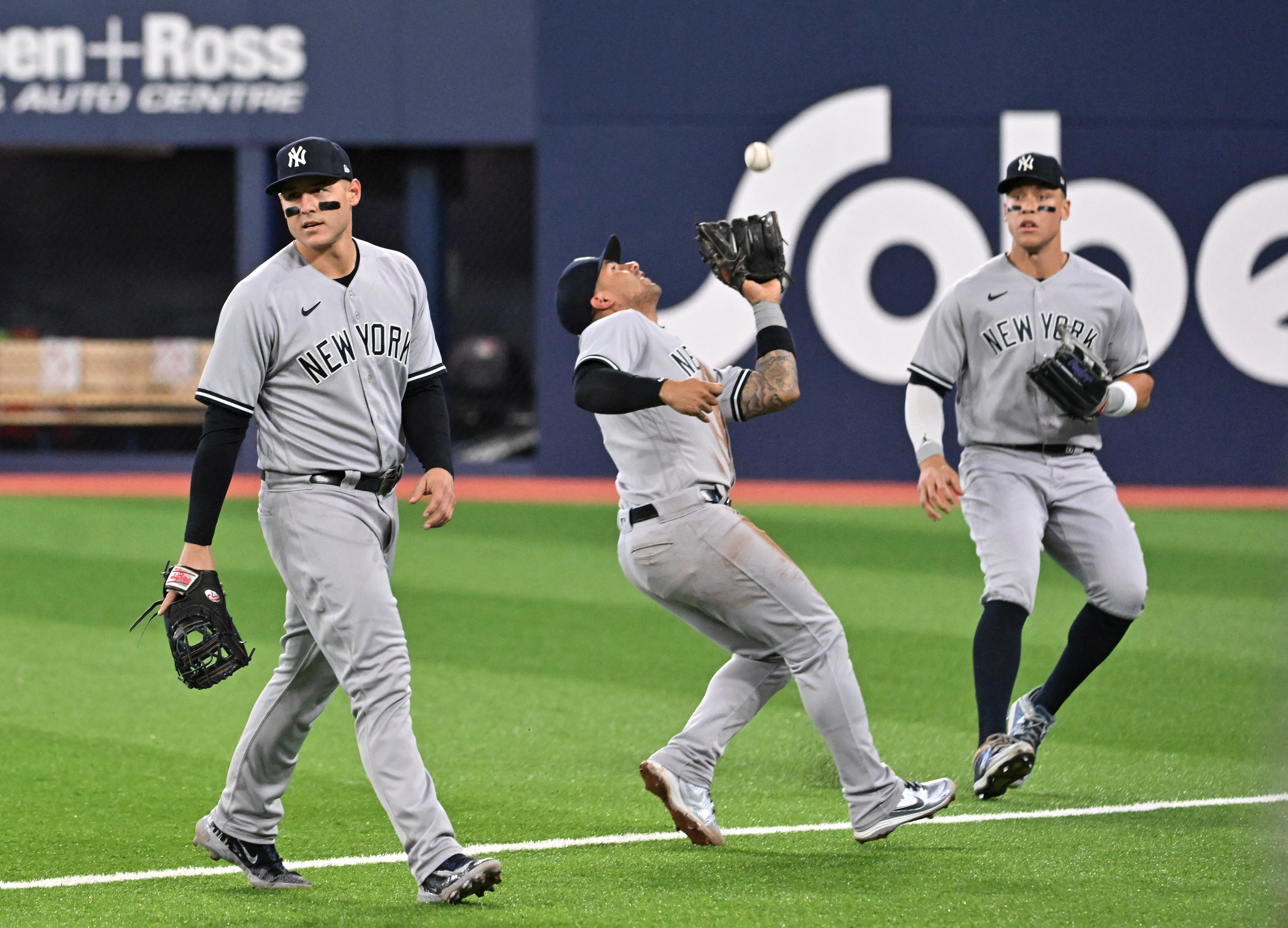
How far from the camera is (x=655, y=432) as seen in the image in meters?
4.55

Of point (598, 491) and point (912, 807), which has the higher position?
point (912, 807)

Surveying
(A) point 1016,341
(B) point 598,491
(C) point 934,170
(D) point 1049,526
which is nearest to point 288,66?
(B) point 598,491

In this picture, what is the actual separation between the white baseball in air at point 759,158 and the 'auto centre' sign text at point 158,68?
36.9ft

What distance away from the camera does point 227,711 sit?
6.79 m

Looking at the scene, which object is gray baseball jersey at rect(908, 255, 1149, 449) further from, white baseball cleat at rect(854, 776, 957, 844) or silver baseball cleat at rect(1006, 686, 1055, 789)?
white baseball cleat at rect(854, 776, 957, 844)

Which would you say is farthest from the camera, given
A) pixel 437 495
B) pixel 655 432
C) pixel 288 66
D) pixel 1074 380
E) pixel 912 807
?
pixel 288 66

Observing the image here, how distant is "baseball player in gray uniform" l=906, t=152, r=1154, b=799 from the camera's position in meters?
5.38

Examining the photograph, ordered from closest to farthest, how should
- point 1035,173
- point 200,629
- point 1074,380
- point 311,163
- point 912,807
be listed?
point 200,629, point 311,163, point 912,807, point 1074,380, point 1035,173

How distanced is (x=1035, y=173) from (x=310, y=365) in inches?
107

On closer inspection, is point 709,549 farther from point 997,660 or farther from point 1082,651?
point 1082,651

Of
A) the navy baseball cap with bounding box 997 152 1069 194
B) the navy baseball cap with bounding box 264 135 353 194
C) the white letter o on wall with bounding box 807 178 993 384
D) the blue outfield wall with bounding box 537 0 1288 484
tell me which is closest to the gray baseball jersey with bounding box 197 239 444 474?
Answer: the navy baseball cap with bounding box 264 135 353 194

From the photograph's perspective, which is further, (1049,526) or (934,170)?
(934,170)

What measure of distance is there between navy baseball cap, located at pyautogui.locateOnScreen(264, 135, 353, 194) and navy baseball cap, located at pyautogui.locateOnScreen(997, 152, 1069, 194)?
7.90 ft

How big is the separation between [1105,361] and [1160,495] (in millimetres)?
9871
